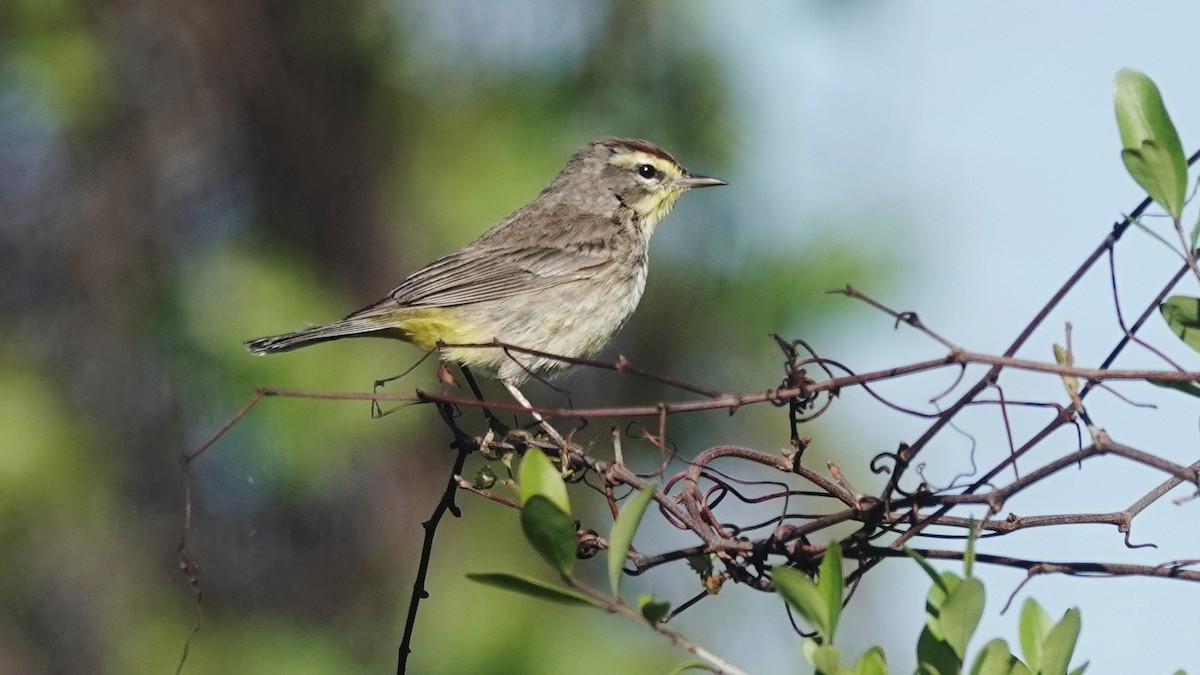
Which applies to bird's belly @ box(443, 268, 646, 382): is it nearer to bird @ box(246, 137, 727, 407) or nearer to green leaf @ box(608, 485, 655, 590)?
bird @ box(246, 137, 727, 407)

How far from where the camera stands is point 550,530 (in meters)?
1.89

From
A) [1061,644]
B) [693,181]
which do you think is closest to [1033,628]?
[1061,644]

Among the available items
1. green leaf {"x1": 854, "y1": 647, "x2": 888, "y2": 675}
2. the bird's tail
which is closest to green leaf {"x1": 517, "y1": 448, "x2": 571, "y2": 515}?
green leaf {"x1": 854, "y1": 647, "x2": 888, "y2": 675}

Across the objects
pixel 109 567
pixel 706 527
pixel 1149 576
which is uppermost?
pixel 1149 576

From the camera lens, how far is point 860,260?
6109 mm

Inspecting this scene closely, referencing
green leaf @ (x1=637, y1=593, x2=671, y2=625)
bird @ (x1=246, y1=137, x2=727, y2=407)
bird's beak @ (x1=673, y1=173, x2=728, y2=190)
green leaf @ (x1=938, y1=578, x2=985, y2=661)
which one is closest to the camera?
green leaf @ (x1=938, y1=578, x2=985, y2=661)

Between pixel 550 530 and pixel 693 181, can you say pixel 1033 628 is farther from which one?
pixel 693 181

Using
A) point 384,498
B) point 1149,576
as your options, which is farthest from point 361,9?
point 1149,576

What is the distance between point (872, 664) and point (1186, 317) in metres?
0.71

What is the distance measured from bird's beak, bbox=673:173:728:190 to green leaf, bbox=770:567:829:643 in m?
4.04

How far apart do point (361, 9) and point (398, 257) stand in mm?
1291

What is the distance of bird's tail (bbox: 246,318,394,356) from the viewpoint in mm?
4867

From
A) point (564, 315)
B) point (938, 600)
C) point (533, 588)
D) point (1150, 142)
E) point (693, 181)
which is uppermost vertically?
point (693, 181)

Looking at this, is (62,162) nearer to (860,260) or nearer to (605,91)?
(605,91)
